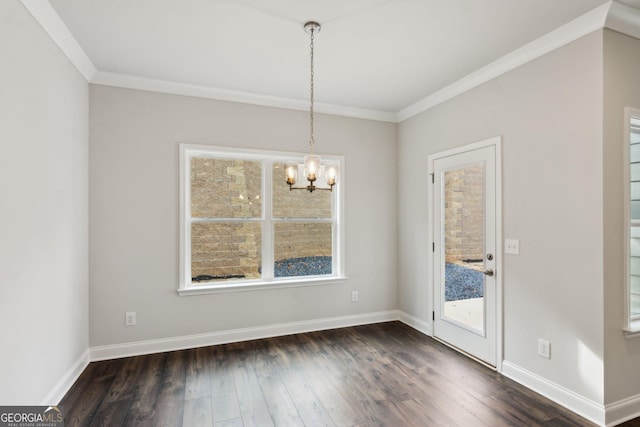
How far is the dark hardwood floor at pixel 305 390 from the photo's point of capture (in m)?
2.23

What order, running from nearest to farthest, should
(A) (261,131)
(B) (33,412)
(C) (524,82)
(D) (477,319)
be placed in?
(B) (33,412) → (C) (524,82) → (D) (477,319) → (A) (261,131)

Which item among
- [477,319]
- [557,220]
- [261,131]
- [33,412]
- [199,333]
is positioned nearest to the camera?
[33,412]

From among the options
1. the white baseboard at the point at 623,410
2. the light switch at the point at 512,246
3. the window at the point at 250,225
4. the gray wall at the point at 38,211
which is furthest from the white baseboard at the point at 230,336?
the white baseboard at the point at 623,410

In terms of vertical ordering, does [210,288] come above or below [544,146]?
below

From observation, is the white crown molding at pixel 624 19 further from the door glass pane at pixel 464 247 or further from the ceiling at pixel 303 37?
the door glass pane at pixel 464 247

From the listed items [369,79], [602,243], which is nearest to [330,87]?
[369,79]

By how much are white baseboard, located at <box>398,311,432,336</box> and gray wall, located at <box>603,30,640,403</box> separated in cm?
177

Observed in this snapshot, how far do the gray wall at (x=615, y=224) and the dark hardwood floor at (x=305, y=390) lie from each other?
0.46 m

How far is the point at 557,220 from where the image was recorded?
244cm

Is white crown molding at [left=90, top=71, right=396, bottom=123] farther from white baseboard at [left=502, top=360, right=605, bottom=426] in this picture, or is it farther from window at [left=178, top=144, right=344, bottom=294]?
white baseboard at [left=502, top=360, right=605, bottom=426]

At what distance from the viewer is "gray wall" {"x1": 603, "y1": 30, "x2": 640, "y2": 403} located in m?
2.17

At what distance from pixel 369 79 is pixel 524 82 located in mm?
1386

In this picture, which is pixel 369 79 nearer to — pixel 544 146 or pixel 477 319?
pixel 544 146

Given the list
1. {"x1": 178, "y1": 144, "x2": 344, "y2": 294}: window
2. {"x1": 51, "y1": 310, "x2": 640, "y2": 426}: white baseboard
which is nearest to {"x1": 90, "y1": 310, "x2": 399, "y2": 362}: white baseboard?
{"x1": 51, "y1": 310, "x2": 640, "y2": 426}: white baseboard
